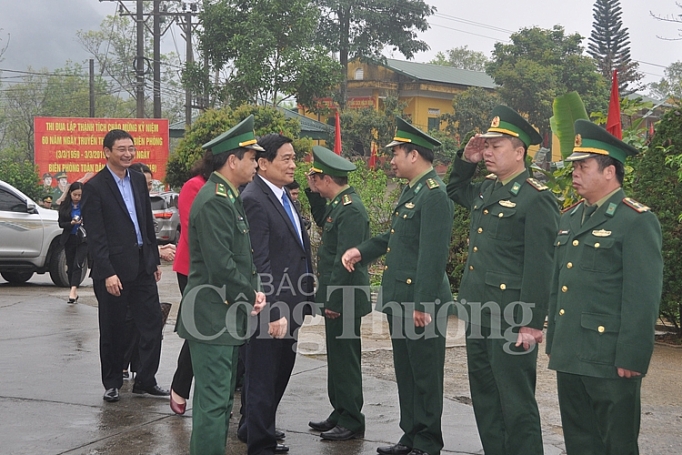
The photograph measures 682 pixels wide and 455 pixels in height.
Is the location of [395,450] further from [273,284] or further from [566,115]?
[566,115]

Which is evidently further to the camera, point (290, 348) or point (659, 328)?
point (659, 328)

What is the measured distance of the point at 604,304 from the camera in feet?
13.9

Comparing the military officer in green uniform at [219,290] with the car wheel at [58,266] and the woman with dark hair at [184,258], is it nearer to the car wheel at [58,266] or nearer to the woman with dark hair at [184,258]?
the woman with dark hair at [184,258]

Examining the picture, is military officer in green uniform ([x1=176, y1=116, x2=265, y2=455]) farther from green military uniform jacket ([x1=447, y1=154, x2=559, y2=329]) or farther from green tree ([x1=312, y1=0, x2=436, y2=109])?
green tree ([x1=312, y1=0, x2=436, y2=109])

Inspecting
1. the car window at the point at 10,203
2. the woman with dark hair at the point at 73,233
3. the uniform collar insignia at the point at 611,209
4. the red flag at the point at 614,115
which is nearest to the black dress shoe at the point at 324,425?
the uniform collar insignia at the point at 611,209

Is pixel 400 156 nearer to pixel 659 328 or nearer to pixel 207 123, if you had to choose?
pixel 659 328

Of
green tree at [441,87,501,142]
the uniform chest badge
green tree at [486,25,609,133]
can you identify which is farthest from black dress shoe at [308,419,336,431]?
green tree at [441,87,501,142]

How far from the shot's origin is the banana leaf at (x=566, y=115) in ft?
34.2

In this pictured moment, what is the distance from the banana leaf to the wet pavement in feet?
13.6

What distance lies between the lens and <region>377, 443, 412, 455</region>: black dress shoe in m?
5.60

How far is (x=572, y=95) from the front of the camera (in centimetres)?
1048

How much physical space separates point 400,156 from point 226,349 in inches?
65.3

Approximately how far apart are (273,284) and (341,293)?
616 millimetres

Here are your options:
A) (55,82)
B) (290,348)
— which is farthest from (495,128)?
(55,82)
